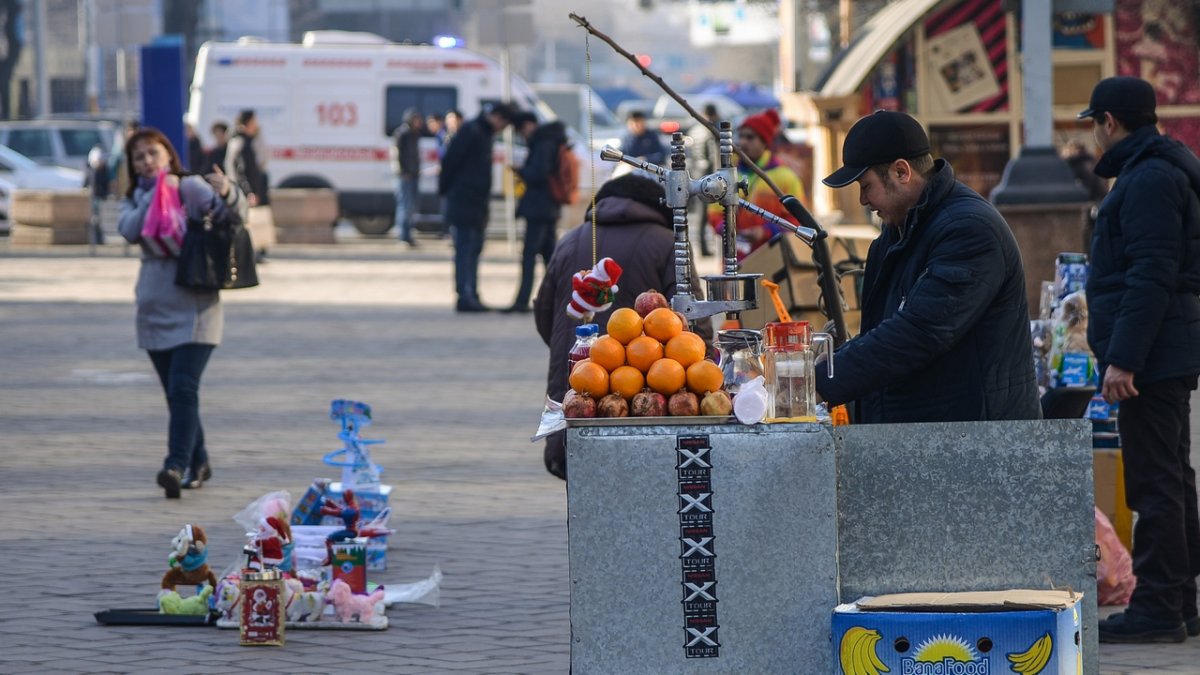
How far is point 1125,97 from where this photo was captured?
257 inches

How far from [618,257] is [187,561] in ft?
6.24

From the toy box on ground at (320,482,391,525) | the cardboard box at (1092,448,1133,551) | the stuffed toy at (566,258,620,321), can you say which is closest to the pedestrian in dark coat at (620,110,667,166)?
the toy box on ground at (320,482,391,525)

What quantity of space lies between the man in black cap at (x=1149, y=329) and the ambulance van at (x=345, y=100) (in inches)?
891

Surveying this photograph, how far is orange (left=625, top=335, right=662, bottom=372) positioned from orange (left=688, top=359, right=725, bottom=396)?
0.13 metres

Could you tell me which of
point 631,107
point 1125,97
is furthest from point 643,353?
point 631,107

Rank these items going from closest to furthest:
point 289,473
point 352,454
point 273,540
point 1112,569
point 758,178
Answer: point 273,540
point 1112,569
point 352,454
point 289,473
point 758,178

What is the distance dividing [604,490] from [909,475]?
0.73 metres

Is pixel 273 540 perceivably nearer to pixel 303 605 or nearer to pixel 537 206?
pixel 303 605

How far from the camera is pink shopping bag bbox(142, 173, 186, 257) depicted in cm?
923

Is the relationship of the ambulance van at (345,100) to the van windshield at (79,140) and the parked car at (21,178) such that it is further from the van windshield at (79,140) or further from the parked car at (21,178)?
the van windshield at (79,140)

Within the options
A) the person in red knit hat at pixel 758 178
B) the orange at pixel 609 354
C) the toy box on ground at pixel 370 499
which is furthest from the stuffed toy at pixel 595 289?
the person in red knit hat at pixel 758 178

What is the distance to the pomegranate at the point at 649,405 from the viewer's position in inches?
182

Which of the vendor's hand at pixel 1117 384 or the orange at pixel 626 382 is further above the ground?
the orange at pixel 626 382

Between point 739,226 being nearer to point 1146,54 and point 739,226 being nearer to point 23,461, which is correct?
point 23,461
